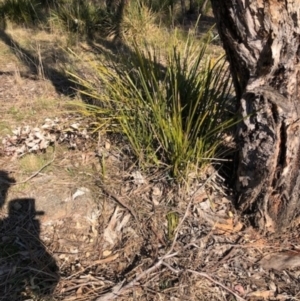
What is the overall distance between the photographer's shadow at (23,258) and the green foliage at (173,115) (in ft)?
2.51

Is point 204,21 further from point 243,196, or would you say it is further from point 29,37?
point 243,196

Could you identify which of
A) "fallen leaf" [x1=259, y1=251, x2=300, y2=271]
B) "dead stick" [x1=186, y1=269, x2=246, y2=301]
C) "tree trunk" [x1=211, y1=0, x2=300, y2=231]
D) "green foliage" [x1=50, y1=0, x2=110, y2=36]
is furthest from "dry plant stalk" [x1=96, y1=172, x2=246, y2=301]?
"green foliage" [x1=50, y1=0, x2=110, y2=36]

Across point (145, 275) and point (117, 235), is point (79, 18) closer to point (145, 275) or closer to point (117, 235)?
point (117, 235)

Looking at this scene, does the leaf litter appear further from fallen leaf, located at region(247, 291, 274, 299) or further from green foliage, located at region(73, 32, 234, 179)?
green foliage, located at region(73, 32, 234, 179)

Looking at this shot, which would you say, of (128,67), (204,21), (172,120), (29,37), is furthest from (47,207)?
(204,21)

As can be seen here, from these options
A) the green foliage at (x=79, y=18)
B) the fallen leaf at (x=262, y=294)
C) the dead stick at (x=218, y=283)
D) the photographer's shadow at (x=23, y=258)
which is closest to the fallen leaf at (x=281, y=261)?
the fallen leaf at (x=262, y=294)

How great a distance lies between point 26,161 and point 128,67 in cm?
101

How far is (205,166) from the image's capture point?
2.65 meters

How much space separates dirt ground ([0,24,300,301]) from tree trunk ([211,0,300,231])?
0.72 ft

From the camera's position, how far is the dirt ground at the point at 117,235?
2.20 meters

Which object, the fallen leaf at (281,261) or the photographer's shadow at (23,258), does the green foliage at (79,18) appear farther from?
the fallen leaf at (281,261)

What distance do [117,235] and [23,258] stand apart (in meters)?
0.55

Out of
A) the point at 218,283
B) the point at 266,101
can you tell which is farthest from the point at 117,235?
the point at 266,101

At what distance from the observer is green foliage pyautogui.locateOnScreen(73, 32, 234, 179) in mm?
2506
